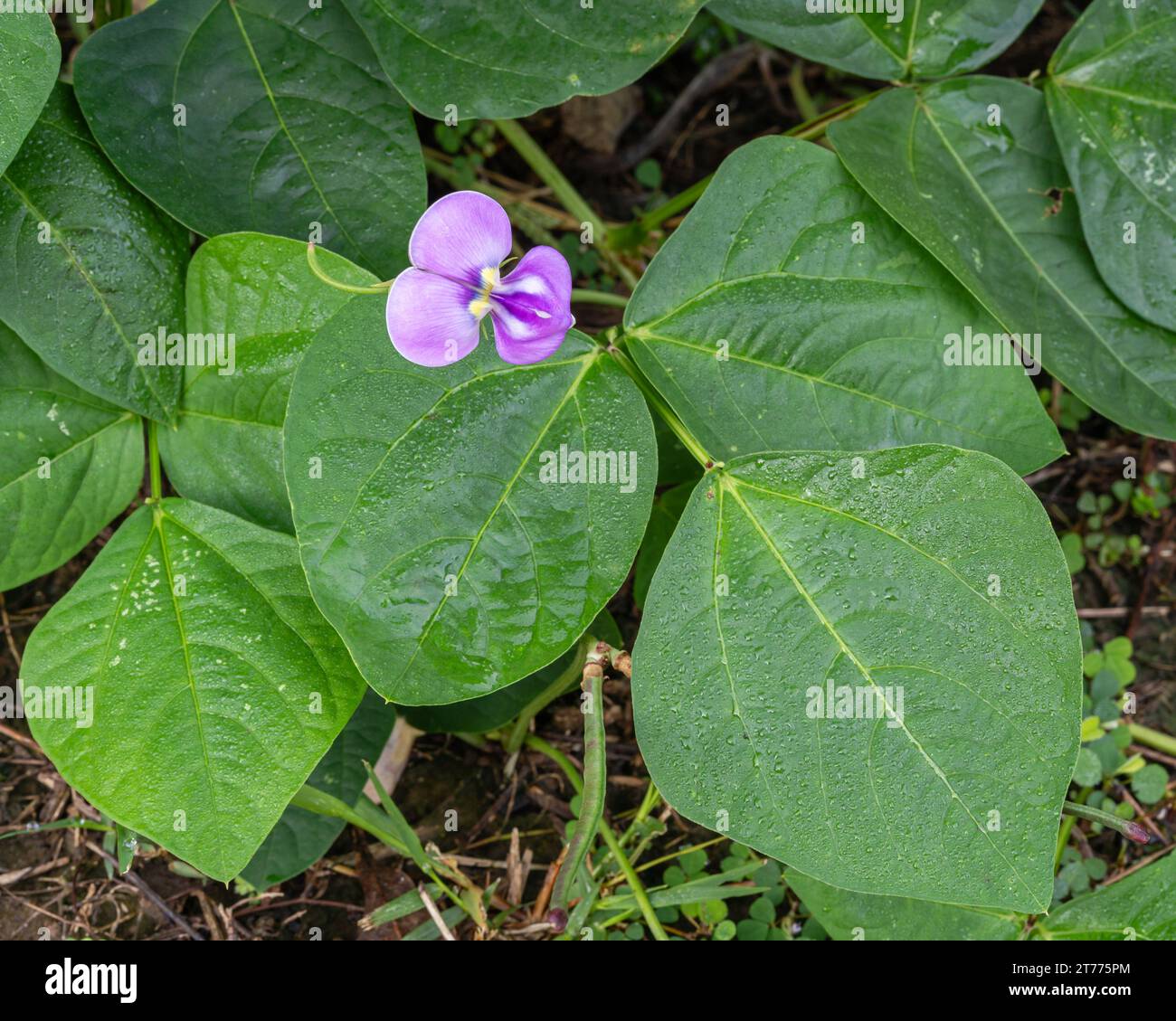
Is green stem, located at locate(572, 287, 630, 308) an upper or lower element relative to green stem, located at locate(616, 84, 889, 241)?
lower

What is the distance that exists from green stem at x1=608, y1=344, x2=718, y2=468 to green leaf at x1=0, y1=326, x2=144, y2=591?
685 millimetres

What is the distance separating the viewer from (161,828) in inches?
50.8

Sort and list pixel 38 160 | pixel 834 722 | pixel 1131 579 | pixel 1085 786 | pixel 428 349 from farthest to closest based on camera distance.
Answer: pixel 1131 579
pixel 1085 786
pixel 38 160
pixel 834 722
pixel 428 349

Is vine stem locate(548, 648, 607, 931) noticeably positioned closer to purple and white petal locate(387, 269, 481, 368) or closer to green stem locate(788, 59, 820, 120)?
purple and white petal locate(387, 269, 481, 368)

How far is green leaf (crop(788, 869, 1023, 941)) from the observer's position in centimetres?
157

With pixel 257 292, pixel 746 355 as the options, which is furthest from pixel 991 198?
pixel 257 292

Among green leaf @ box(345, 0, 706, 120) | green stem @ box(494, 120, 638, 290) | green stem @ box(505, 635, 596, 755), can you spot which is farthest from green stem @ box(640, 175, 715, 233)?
green stem @ box(505, 635, 596, 755)

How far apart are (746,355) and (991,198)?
51 cm

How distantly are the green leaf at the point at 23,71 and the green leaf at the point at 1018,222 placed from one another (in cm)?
98

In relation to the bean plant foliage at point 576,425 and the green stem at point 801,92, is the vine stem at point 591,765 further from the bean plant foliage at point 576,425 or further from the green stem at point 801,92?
the green stem at point 801,92

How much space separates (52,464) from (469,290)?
0.69 metres

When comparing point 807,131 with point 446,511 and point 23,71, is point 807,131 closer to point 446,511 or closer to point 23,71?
point 446,511

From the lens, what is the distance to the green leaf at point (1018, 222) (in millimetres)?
1505
